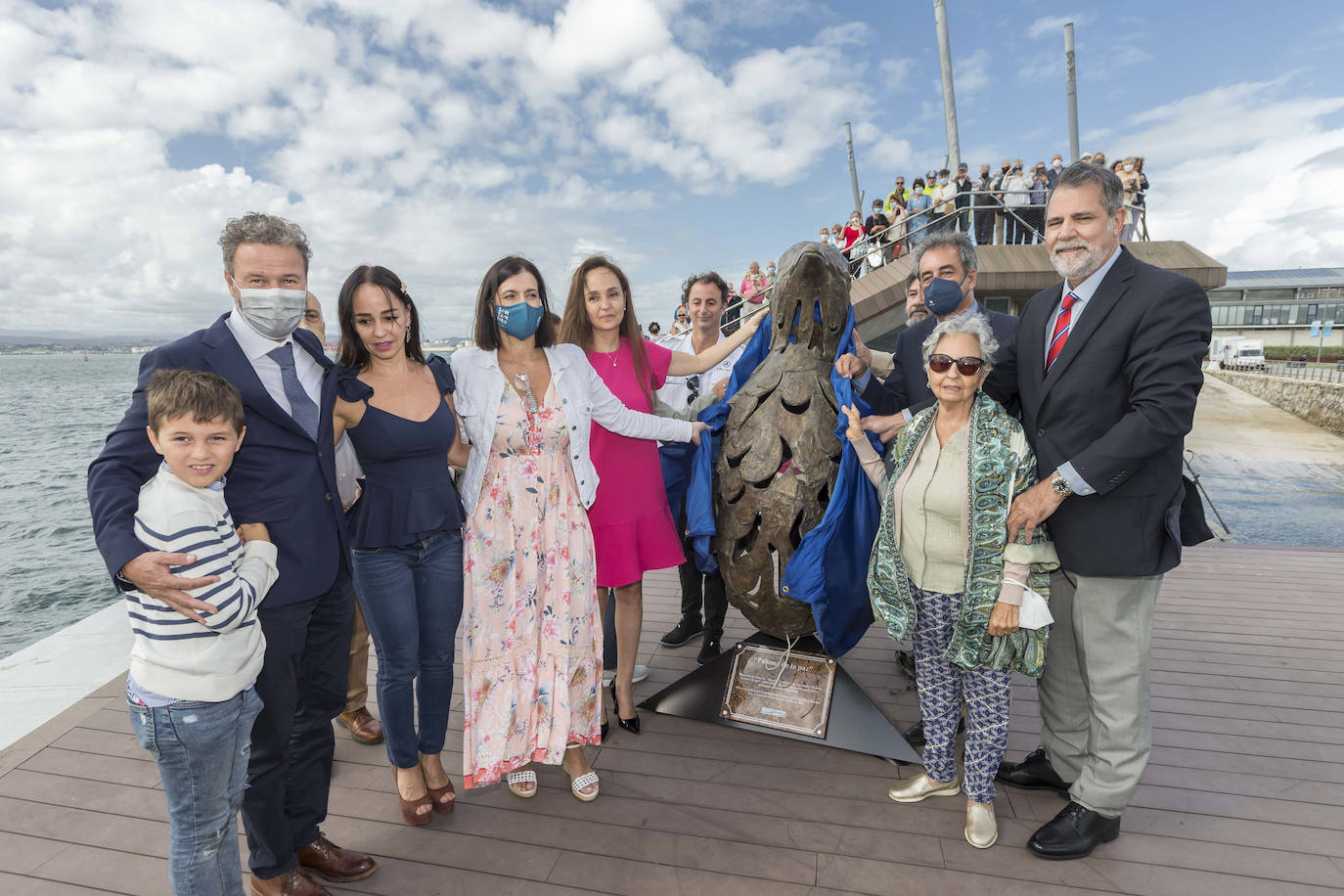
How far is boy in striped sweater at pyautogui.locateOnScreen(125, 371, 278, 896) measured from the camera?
5.42ft

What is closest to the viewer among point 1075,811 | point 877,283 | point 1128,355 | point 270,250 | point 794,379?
point 270,250

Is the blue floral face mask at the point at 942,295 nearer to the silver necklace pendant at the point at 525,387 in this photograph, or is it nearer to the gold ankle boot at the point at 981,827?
the silver necklace pendant at the point at 525,387

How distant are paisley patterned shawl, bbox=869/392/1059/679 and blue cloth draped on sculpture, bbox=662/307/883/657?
11.2 inches

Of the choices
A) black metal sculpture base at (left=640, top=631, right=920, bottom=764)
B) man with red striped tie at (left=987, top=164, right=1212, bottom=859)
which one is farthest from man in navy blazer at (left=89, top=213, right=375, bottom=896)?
man with red striped tie at (left=987, top=164, right=1212, bottom=859)

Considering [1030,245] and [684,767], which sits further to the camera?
[1030,245]

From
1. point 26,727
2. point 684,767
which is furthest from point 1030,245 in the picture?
point 26,727

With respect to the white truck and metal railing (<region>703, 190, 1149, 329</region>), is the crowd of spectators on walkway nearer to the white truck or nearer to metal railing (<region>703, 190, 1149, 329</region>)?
metal railing (<region>703, 190, 1149, 329</region>)

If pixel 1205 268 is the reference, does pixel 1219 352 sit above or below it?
below

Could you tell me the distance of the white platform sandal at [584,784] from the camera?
276cm

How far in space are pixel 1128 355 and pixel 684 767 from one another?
234cm

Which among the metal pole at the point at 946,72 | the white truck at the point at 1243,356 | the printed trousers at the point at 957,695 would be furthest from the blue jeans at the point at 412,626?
the white truck at the point at 1243,356

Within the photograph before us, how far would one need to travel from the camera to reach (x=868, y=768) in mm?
2928

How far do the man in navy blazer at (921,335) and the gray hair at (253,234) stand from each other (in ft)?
6.71

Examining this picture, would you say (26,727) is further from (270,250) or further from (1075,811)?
(1075,811)
